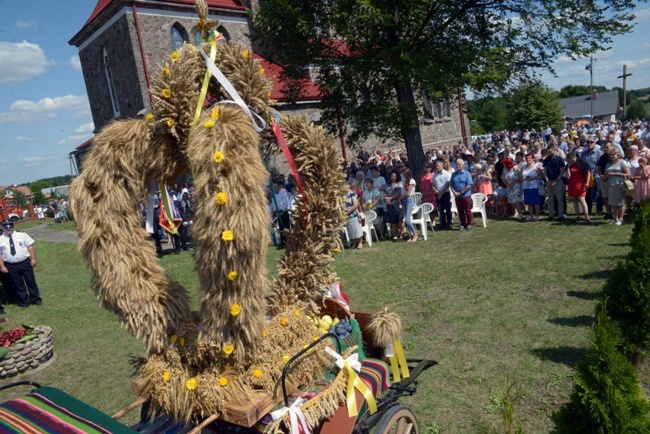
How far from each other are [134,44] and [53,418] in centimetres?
2214

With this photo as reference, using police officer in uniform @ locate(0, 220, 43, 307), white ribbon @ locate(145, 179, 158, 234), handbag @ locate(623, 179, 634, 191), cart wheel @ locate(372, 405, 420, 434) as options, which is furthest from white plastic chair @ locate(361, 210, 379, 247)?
white ribbon @ locate(145, 179, 158, 234)

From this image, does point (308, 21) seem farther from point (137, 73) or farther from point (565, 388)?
point (565, 388)

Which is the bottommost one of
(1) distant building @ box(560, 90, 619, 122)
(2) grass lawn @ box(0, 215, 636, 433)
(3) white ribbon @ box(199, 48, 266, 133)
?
(2) grass lawn @ box(0, 215, 636, 433)

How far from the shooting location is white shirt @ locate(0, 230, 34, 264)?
1011cm

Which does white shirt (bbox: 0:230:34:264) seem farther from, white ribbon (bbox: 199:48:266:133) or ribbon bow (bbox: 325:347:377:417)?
ribbon bow (bbox: 325:347:377:417)

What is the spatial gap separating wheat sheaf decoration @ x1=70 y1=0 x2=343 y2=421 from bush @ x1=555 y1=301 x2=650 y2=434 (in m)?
1.69

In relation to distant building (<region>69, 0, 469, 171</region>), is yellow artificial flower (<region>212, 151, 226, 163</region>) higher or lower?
lower

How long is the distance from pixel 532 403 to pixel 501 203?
985cm

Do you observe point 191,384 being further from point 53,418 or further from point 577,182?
point 577,182

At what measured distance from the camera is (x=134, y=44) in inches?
841

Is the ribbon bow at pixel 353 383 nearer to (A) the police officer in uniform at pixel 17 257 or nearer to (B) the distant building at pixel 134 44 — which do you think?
(A) the police officer in uniform at pixel 17 257

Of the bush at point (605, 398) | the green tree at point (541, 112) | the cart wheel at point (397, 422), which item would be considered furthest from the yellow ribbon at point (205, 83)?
the green tree at point (541, 112)

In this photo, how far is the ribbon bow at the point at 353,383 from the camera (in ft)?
10.4

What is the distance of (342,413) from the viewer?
3199 mm
